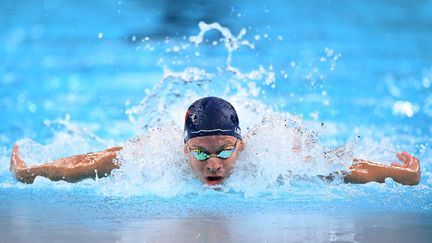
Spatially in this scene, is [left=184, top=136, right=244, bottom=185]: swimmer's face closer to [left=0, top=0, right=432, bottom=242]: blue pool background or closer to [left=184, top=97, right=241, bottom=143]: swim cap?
[left=184, top=97, right=241, bottom=143]: swim cap

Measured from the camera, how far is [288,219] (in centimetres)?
331

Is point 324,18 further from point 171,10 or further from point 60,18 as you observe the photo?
point 60,18

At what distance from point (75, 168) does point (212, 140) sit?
1.22 metres

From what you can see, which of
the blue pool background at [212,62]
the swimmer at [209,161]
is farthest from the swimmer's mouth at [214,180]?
the blue pool background at [212,62]

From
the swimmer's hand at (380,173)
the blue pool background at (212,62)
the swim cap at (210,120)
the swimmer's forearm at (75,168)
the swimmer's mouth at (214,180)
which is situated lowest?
the swimmer's mouth at (214,180)

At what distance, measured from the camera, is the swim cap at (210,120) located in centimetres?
451

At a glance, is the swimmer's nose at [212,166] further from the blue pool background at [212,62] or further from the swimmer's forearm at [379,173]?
the blue pool background at [212,62]

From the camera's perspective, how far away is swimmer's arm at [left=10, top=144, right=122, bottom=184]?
511cm

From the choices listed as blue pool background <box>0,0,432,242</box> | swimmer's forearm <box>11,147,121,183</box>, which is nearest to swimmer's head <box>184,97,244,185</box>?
swimmer's forearm <box>11,147,121,183</box>

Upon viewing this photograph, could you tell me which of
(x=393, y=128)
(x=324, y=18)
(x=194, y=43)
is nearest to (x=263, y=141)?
(x=393, y=128)

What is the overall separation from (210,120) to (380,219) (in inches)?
59.8

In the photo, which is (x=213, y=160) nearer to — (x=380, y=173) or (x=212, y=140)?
(x=212, y=140)

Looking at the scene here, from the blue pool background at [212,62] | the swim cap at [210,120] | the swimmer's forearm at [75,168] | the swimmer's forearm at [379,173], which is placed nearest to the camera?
the swim cap at [210,120]

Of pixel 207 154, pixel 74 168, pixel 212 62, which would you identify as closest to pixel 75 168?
pixel 74 168
